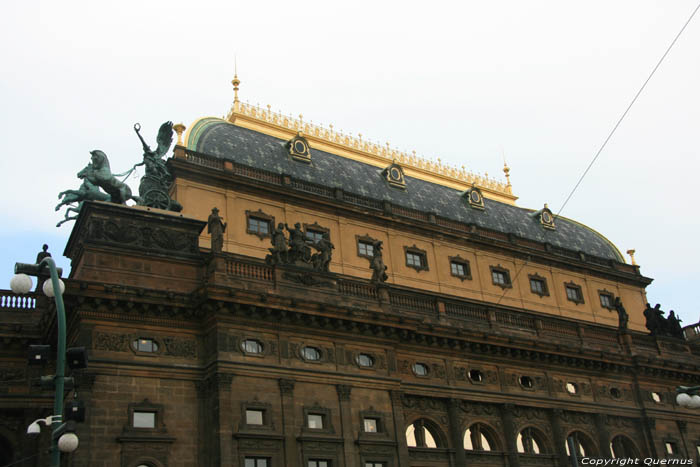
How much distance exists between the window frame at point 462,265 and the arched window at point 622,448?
43.0ft

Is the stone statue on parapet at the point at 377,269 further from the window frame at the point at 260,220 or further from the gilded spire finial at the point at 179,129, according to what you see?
the gilded spire finial at the point at 179,129

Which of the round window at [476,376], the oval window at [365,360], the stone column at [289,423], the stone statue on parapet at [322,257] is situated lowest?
the stone column at [289,423]

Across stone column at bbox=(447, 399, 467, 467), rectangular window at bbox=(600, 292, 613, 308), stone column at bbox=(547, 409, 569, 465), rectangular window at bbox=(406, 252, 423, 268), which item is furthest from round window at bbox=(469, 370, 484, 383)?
rectangular window at bbox=(600, 292, 613, 308)

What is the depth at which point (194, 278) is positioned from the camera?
34.8 metres

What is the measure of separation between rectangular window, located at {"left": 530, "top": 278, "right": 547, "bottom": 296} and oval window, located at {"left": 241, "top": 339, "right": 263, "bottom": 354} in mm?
25842

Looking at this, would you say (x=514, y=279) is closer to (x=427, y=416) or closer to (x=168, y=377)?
(x=427, y=416)

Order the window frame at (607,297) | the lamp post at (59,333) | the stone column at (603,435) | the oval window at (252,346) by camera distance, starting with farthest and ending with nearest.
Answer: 1. the window frame at (607,297)
2. the stone column at (603,435)
3. the oval window at (252,346)
4. the lamp post at (59,333)

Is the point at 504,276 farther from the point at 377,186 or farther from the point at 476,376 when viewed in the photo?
the point at 476,376

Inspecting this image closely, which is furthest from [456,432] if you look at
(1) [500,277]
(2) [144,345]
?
(2) [144,345]

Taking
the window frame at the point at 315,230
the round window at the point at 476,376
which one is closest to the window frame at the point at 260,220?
the window frame at the point at 315,230

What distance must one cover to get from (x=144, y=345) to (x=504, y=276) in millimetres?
28074

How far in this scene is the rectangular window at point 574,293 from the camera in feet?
184

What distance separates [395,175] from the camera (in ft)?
175

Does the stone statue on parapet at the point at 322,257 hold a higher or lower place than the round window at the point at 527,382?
higher
